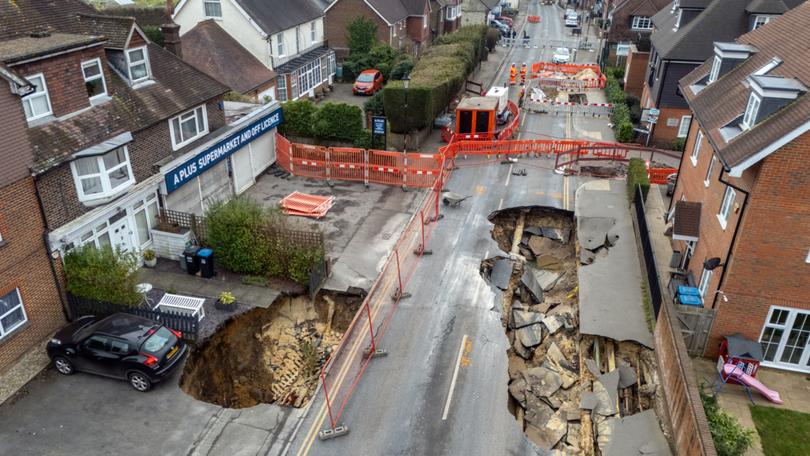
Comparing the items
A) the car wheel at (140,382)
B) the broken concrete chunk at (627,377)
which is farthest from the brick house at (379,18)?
the broken concrete chunk at (627,377)

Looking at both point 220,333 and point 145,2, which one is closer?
point 220,333

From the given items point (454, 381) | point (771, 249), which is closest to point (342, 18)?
point (454, 381)

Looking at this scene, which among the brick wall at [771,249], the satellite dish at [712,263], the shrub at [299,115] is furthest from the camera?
the shrub at [299,115]

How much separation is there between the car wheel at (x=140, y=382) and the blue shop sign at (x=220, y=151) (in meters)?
8.45

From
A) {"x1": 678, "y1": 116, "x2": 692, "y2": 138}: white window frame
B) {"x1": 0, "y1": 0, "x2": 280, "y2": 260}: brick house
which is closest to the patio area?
{"x1": 0, "y1": 0, "x2": 280, "y2": 260}: brick house

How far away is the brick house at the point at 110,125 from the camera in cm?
1694

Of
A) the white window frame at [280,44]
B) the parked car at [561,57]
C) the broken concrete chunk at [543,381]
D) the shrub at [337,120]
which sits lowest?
the broken concrete chunk at [543,381]

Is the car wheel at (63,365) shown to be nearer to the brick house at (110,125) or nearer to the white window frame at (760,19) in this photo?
the brick house at (110,125)

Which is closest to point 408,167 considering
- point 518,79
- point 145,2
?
point 518,79

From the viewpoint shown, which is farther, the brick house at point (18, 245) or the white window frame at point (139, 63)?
the white window frame at point (139, 63)

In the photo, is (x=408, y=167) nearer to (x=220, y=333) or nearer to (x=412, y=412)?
(x=220, y=333)

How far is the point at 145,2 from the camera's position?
7150cm

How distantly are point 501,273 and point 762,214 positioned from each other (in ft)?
29.5

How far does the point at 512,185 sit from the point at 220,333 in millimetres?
17130
